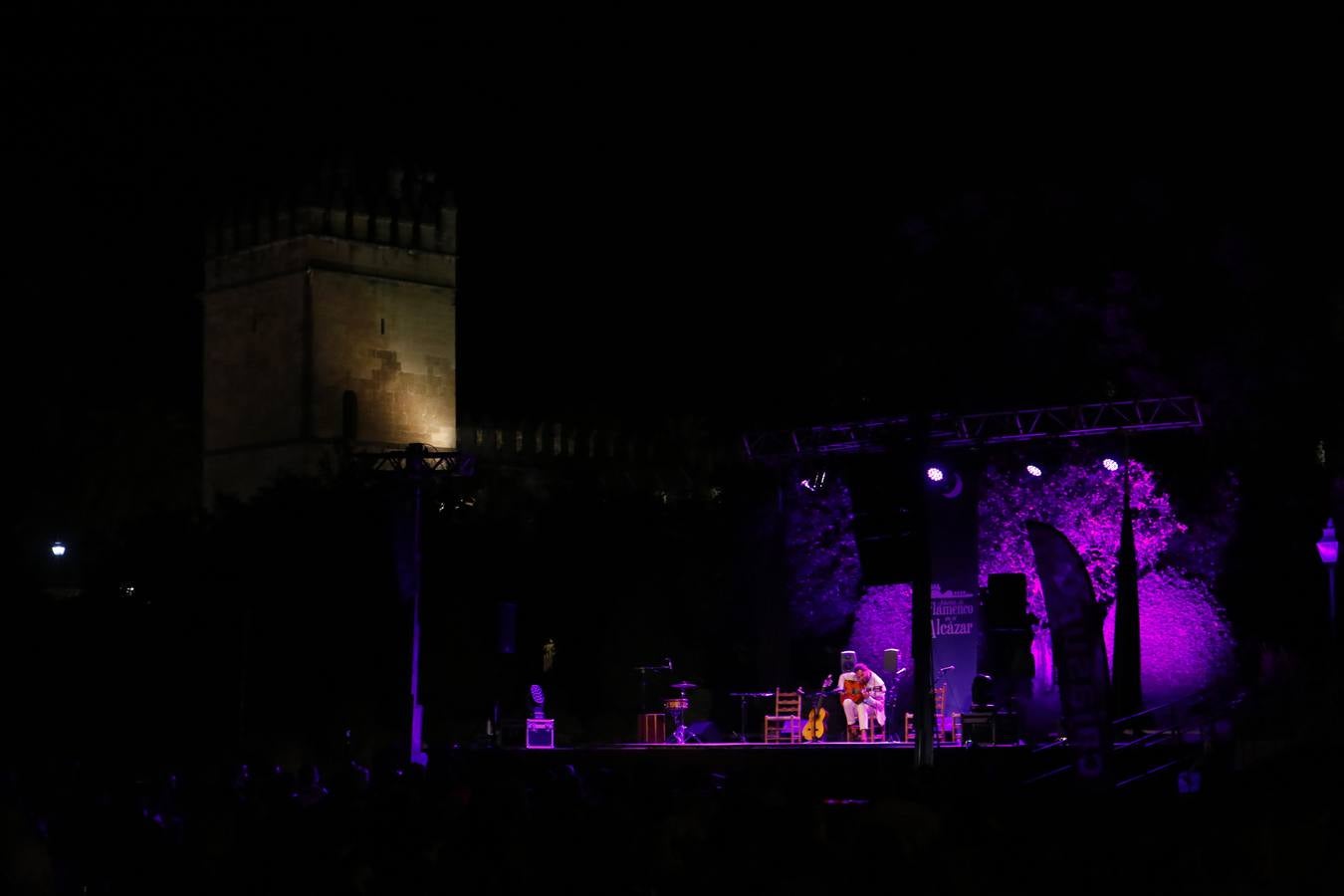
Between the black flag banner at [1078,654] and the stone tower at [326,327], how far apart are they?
32783mm

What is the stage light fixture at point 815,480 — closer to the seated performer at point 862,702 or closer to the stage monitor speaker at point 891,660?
the stage monitor speaker at point 891,660

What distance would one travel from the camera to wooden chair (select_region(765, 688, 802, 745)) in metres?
24.1

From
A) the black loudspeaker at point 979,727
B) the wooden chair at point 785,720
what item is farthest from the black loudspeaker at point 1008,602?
the wooden chair at point 785,720

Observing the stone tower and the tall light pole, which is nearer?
the tall light pole

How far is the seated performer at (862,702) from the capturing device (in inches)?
920

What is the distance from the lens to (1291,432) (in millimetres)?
22766

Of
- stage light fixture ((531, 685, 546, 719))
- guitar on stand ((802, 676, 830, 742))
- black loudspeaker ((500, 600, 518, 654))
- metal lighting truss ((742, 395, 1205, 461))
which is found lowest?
guitar on stand ((802, 676, 830, 742))

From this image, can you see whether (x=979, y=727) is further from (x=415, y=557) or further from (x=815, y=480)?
(x=415, y=557)

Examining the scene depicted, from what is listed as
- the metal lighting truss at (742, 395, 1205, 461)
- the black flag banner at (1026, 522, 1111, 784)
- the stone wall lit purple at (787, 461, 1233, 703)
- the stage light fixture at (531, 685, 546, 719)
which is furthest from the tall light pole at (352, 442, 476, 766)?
the black flag banner at (1026, 522, 1111, 784)

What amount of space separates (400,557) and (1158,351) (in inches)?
397

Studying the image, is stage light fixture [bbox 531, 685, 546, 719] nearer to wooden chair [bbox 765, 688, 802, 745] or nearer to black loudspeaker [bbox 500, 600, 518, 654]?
black loudspeaker [bbox 500, 600, 518, 654]

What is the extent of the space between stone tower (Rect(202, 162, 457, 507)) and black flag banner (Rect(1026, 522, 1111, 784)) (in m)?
32.8

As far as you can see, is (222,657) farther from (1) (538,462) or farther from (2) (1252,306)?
(1) (538,462)

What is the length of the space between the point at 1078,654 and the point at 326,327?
3500cm
